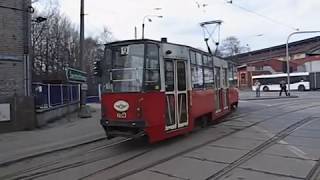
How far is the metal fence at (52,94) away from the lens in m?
20.6

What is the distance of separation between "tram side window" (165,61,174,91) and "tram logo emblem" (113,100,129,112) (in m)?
1.41

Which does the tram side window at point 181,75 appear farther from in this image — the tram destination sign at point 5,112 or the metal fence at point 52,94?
the metal fence at point 52,94

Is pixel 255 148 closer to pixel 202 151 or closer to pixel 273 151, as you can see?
pixel 273 151

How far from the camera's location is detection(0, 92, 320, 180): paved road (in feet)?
30.5

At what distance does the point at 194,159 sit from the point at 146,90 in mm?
2515

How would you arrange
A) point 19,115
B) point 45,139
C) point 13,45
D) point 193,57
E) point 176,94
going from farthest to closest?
point 13,45, point 19,115, point 193,57, point 45,139, point 176,94

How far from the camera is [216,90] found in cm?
1916

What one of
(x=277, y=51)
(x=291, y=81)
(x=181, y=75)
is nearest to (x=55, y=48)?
(x=291, y=81)

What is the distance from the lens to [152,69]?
12672mm

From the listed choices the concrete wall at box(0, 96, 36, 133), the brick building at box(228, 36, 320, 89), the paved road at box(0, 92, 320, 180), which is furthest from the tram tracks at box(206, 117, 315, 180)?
the brick building at box(228, 36, 320, 89)

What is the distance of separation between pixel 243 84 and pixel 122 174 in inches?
3160

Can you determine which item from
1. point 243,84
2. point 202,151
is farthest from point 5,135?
point 243,84

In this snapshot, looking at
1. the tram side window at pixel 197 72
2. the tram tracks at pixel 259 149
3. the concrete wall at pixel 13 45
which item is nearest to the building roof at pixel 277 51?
the tram tracks at pixel 259 149

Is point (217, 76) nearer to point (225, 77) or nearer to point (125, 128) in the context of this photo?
point (225, 77)
